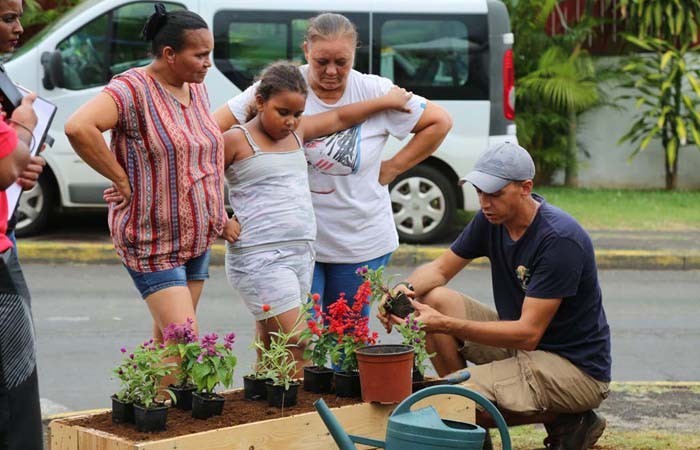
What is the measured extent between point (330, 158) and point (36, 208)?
24.2 ft

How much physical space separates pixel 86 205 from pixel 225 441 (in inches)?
326

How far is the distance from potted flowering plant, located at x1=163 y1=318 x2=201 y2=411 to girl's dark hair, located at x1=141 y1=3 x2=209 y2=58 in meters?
1.10

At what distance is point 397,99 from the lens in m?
5.64

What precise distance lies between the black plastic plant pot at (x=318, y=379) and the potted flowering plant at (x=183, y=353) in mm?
521

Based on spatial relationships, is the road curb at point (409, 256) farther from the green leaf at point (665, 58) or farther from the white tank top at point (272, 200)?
the white tank top at point (272, 200)

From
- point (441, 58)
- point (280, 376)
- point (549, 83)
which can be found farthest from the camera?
point (549, 83)

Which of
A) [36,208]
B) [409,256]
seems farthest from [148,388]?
[36,208]

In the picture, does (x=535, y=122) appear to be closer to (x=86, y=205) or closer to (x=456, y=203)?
(x=456, y=203)

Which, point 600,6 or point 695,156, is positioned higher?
point 600,6

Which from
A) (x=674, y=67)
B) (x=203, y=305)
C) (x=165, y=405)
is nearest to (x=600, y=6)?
(x=674, y=67)

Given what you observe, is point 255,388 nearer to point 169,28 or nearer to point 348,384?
point 348,384

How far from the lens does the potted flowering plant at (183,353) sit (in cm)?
444

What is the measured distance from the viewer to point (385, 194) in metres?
5.75

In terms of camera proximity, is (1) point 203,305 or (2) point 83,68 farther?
(2) point 83,68
